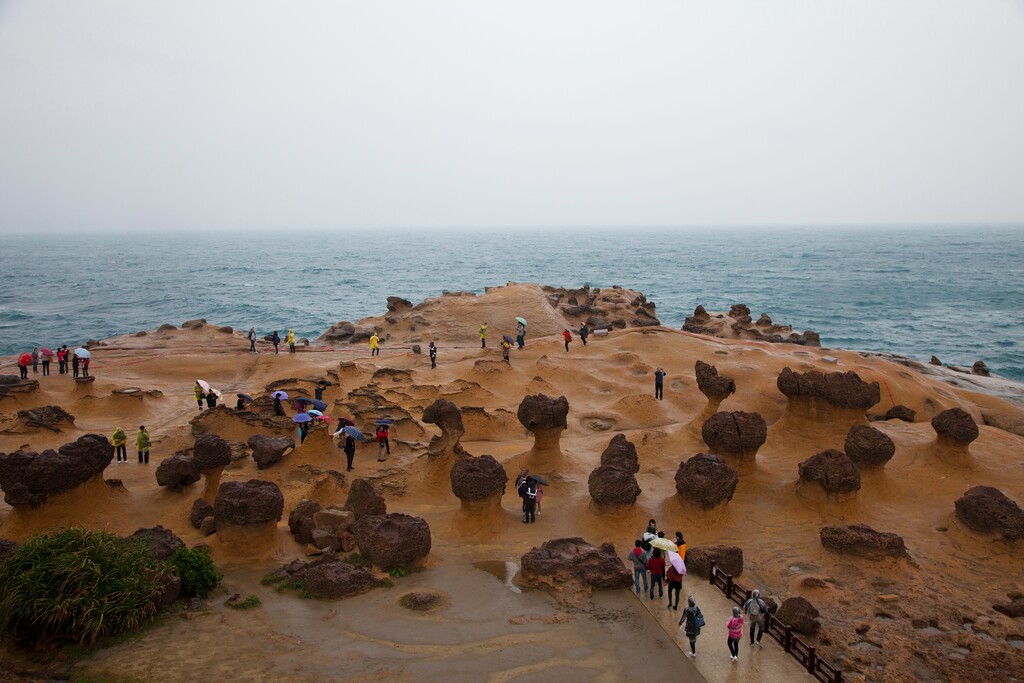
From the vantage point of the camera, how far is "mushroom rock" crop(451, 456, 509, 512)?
15656mm

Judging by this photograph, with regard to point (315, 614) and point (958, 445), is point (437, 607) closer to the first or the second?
point (315, 614)

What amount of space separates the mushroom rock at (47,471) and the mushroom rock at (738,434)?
48.8 feet

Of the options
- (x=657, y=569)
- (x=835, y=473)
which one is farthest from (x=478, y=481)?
(x=835, y=473)

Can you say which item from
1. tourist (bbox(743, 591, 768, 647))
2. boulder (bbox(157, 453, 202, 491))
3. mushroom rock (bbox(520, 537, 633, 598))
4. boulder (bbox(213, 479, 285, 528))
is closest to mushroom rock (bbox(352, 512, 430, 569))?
boulder (bbox(213, 479, 285, 528))

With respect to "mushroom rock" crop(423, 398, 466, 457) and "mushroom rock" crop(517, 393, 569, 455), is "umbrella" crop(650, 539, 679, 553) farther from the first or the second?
"mushroom rock" crop(423, 398, 466, 457)

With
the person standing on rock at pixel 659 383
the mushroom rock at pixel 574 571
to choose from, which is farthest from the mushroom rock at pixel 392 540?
the person standing on rock at pixel 659 383

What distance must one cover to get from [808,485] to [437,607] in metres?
9.45

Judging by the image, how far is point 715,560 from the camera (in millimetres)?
13844

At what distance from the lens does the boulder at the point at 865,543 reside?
46.0 feet

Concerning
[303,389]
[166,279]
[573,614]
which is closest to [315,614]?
[573,614]

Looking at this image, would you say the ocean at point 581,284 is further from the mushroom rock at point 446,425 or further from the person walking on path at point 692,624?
the person walking on path at point 692,624

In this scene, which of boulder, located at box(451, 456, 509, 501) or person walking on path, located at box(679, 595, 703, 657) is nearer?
person walking on path, located at box(679, 595, 703, 657)

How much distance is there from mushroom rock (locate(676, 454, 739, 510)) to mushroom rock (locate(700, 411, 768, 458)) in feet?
5.33

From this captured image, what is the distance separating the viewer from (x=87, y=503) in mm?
16000
